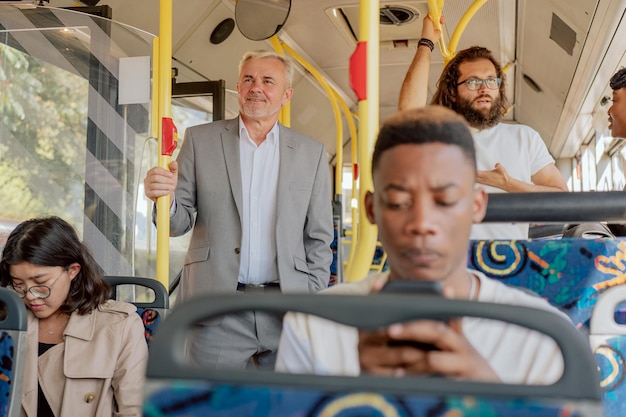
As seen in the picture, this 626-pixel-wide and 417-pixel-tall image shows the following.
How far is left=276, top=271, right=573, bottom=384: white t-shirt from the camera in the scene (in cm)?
112

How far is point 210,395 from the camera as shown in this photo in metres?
0.86

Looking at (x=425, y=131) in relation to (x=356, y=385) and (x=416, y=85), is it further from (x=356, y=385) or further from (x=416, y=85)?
(x=416, y=85)

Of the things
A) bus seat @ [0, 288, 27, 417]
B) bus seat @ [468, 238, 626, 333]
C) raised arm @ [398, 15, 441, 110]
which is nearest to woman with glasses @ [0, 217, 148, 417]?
bus seat @ [0, 288, 27, 417]

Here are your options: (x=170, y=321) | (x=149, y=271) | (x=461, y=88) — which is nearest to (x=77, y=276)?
(x=461, y=88)

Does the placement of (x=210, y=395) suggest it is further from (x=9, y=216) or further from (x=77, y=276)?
(x=9, y=216)

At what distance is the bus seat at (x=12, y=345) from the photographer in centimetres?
187

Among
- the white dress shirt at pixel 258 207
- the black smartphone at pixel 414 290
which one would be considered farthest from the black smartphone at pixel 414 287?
the white dress shirt at pixel 258 207

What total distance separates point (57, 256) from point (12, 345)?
0.65 meters

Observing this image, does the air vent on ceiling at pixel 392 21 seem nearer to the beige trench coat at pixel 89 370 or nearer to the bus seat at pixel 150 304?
the bus seat at pixel 150 304

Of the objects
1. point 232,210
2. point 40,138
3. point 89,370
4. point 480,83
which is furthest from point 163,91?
point 40,138

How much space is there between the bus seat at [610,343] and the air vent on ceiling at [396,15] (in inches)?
234

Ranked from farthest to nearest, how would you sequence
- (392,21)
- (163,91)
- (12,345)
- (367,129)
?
(392,21) < (163,91) < (367,129) < (12,345)

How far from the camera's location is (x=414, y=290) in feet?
3.12

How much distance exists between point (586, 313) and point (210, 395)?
1017 millimetres
